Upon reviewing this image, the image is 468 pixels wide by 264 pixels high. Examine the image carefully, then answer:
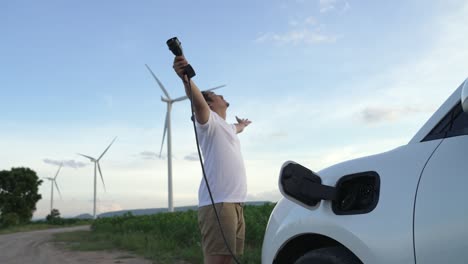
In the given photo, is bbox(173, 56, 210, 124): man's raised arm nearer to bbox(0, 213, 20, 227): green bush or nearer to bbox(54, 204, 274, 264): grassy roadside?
bbox(54, 204, 274, 264): grassy roadside

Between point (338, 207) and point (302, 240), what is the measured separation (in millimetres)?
342

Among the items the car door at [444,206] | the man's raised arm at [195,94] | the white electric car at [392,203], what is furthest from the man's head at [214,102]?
the car door at [444,206]

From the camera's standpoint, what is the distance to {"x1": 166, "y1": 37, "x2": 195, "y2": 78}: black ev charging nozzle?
8.96ft

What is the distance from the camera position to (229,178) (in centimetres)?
312

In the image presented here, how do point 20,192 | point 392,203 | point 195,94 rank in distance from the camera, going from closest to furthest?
point 392,203 < point 195,94 < point 20,192

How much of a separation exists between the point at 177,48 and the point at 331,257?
1.42 m

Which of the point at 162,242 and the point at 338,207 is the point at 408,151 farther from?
the point at 162,242

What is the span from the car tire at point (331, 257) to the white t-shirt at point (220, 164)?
3.69 ft

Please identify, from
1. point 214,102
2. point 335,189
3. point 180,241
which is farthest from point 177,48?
point 180,241

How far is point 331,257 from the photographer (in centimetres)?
192

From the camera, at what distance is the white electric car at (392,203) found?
5.15 ft

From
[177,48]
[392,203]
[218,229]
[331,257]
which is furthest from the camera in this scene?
[218,229]

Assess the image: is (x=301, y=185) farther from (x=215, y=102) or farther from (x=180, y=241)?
(x=180, y=241)

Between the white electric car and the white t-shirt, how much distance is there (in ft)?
2.78
